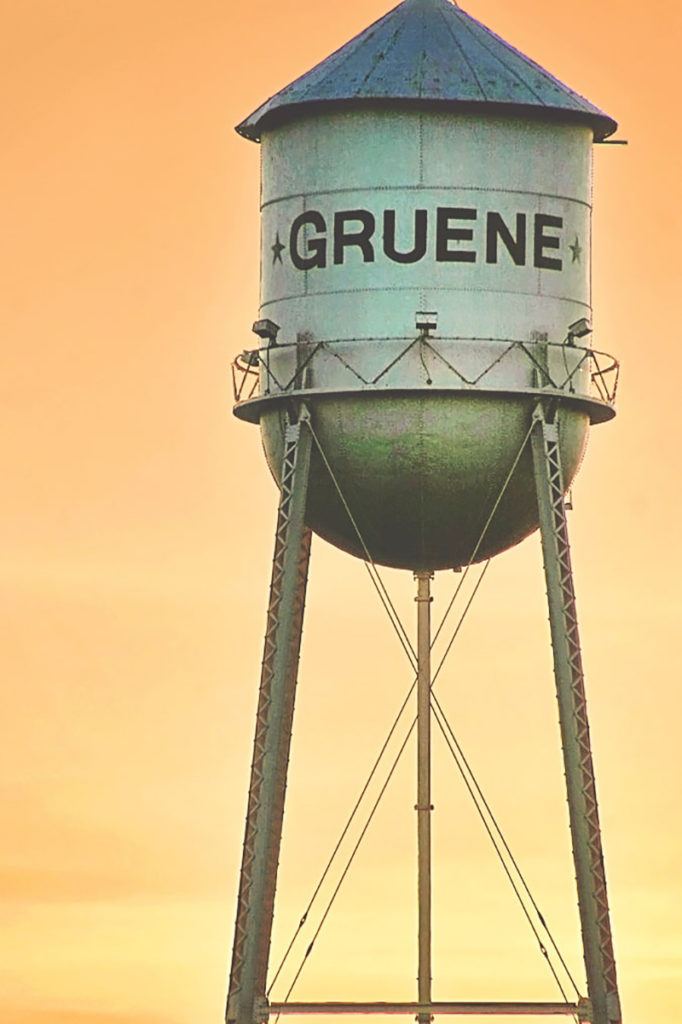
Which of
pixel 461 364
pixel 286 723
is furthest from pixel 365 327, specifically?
pixel 286 723

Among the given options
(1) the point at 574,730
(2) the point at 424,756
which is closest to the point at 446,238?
(1) the point at 574,730

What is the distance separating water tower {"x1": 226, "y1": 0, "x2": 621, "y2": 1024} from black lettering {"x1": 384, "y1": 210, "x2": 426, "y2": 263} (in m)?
0.03

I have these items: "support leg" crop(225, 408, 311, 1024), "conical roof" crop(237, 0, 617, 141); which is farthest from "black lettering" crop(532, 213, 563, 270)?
"support leg" crop(225, 408, 311, 1024)

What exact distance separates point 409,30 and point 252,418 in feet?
19.4

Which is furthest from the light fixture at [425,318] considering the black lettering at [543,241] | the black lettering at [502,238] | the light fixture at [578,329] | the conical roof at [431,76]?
the conical roof at [431,76]

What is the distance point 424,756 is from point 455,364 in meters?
6.87

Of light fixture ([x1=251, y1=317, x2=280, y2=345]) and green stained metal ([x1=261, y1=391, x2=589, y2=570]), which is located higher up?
light fixture ([x1=251, y1=317, x2=280, y2=345])

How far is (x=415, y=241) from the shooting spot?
66938 millimetres

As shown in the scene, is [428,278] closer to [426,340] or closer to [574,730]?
[426,340]

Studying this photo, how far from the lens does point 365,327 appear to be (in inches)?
2645

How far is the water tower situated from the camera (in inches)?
2635

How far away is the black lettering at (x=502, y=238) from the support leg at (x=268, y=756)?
3.47m

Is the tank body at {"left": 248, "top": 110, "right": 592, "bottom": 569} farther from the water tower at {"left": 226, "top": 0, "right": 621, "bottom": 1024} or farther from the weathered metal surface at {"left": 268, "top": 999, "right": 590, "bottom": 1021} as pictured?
the weathered metal surface at {"left": 268, "top": 999, "right": 590, "bottom": 1021}

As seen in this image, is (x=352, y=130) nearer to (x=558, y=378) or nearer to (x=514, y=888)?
(x=558, y=378)
